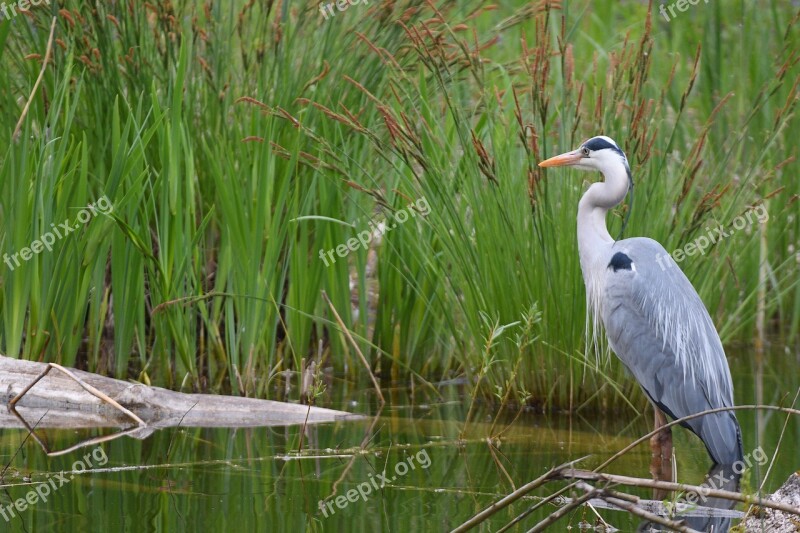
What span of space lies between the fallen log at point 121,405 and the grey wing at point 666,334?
150 centimetres

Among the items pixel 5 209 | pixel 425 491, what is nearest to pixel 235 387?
pixel 5 209

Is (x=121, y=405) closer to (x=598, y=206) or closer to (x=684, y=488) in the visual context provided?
(x=598, y=206)

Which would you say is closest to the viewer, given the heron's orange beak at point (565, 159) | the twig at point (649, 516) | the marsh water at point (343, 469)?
the twig at point (649, 516)

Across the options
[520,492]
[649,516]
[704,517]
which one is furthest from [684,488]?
[704,517]

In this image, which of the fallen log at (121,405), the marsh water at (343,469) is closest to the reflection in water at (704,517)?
the marsh water at (343,469)

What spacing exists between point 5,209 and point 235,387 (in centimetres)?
145

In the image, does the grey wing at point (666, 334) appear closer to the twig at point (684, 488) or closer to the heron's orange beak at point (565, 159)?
the heron's orange beak at point (565, 159)

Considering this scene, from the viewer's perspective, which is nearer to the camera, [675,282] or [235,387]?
[675,282]

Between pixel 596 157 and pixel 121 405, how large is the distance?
2500mm

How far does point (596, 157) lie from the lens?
5176 millimetres

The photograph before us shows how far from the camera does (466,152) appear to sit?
5.50 m

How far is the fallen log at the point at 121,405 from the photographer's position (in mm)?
5188

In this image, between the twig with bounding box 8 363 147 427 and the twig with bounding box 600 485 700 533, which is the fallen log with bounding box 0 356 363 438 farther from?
the twig with bounding box 600 485 700 533

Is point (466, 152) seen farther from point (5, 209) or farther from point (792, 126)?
point (792, 126)
